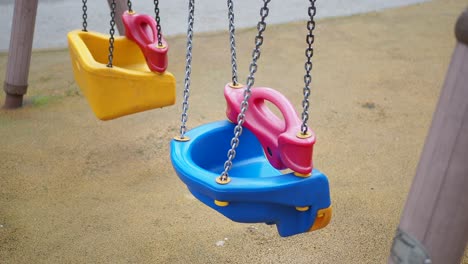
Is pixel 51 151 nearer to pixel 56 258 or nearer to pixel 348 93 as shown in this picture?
pixel 56 258

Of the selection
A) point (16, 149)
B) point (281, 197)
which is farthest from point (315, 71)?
point (281, 197)

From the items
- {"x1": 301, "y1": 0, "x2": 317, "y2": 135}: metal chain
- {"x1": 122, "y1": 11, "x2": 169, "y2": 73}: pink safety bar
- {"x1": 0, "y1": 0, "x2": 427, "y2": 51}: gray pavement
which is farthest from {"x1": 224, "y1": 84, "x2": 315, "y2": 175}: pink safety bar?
{"x1": 0, "y1": 0, "x2": 427, "y2": 51}: gray pavement

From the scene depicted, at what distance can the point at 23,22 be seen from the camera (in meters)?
2.35

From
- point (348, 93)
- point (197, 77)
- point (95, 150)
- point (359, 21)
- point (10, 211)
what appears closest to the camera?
point (10, 211)

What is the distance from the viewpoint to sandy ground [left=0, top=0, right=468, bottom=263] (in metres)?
1.65

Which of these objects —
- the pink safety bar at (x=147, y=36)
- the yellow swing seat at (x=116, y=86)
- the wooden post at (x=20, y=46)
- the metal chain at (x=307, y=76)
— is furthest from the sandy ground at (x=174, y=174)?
the metal chain at (x=307, y=76)

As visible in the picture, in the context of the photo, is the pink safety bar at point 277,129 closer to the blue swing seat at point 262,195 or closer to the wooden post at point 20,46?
the blue swing seat at point 262,195

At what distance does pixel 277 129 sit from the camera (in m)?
1.17

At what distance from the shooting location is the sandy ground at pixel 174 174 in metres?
1.65

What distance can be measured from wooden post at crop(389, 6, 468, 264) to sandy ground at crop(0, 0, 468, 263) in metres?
0.74

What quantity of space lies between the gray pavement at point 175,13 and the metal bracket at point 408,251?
2.97m

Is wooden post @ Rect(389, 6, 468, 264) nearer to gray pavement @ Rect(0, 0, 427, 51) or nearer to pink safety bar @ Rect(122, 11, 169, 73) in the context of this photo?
pink safety bar @ Rect(122, 11, 169, 73)

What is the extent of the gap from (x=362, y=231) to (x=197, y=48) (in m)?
1.95

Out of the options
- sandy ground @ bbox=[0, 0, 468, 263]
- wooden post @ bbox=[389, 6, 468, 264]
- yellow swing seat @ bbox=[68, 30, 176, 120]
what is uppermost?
wooden post @ bbox=[389, 6, 468, 264]
